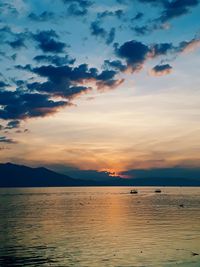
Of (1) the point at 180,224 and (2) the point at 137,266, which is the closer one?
(2) the point at 137,266

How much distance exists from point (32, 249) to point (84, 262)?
13.8 meters

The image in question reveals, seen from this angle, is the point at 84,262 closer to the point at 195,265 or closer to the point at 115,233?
the point at 195,265

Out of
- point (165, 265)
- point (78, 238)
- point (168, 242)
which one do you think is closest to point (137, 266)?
point (165, 265)

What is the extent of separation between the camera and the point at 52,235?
85062 mm

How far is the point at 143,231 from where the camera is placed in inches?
3509

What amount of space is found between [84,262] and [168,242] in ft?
72.1

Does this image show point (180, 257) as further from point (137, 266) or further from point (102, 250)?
point (102, 250)

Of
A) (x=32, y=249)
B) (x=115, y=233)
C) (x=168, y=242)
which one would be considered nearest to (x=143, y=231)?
(x=115, y=233)

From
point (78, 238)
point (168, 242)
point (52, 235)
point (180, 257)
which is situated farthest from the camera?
point (52, 235)

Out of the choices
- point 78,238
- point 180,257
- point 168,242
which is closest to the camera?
point 180,257

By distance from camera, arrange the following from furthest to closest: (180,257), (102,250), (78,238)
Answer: (78,238), (102,250), (180,257)

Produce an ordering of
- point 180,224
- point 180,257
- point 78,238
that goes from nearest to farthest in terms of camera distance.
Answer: point 180,257 → point 78,238 → point 180,224

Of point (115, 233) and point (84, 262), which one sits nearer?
point (84, 262)

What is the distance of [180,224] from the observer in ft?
343
